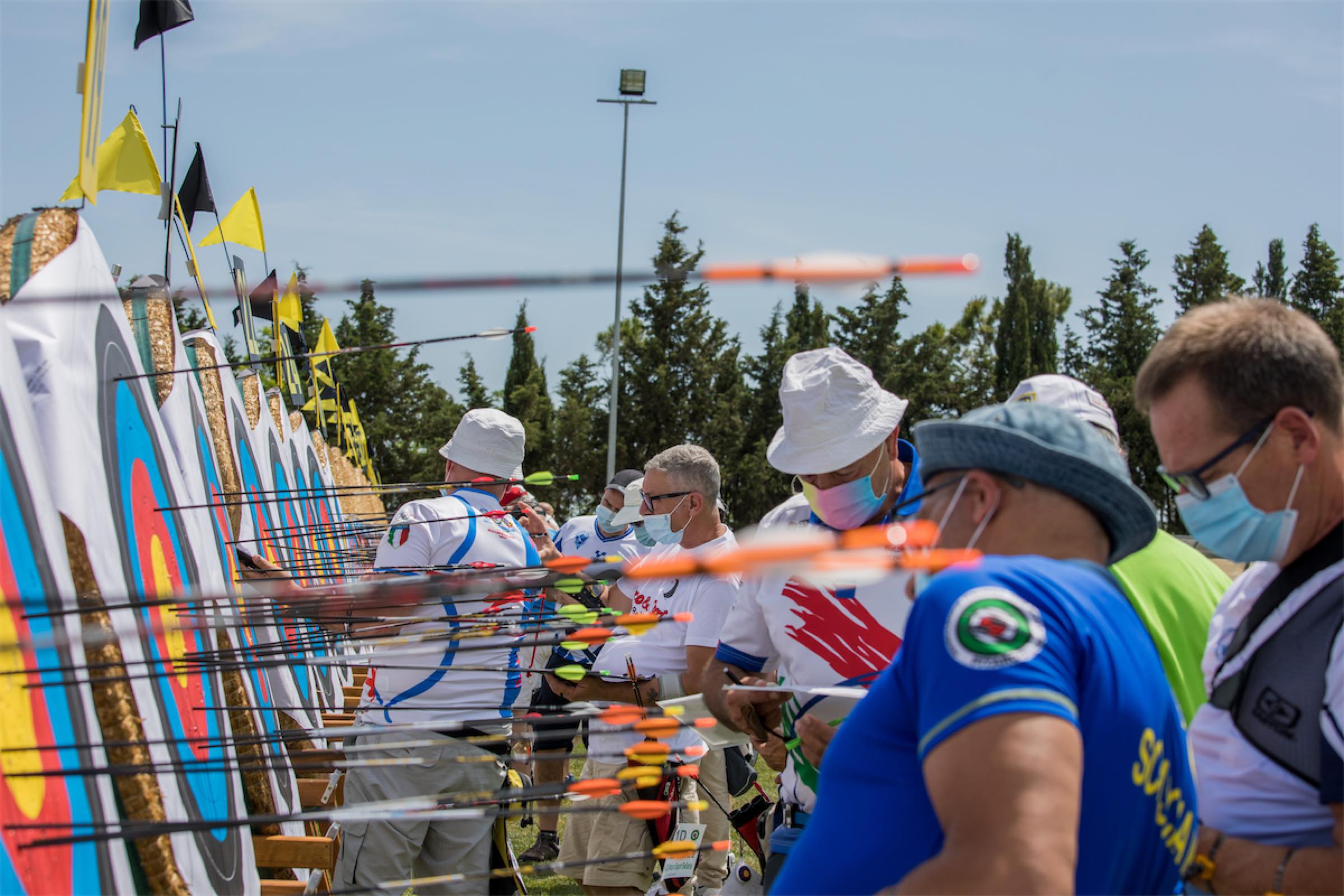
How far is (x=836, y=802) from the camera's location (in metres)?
1.30

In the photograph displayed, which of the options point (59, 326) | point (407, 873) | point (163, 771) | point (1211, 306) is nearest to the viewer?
point (163, 771)

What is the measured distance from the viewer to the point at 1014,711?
1.11 m

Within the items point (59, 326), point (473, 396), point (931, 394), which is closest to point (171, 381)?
point (59, 326)

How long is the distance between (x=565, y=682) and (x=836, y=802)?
8.96 feet

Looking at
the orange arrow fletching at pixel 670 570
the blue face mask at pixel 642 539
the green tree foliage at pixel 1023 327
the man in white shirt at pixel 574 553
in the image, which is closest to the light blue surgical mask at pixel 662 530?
the man in white shirt at pixel 574 553

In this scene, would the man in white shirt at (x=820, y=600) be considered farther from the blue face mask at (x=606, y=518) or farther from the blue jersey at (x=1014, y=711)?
the blue face mask at (x=606, y=518)

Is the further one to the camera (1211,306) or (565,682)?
(565,682)

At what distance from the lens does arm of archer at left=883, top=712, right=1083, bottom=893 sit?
106 centimetres

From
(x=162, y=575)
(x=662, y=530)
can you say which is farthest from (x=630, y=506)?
(x=162, y=575)

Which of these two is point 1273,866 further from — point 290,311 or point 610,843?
point 290,311

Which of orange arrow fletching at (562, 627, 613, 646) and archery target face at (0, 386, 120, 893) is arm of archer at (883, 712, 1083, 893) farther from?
archery target face at (0, 386, 120, 893)

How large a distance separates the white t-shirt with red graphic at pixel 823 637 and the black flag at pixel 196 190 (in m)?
4.20

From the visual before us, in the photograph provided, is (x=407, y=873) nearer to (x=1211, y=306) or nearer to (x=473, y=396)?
(x=1211, y=306)

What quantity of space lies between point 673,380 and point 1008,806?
26.2 meters
